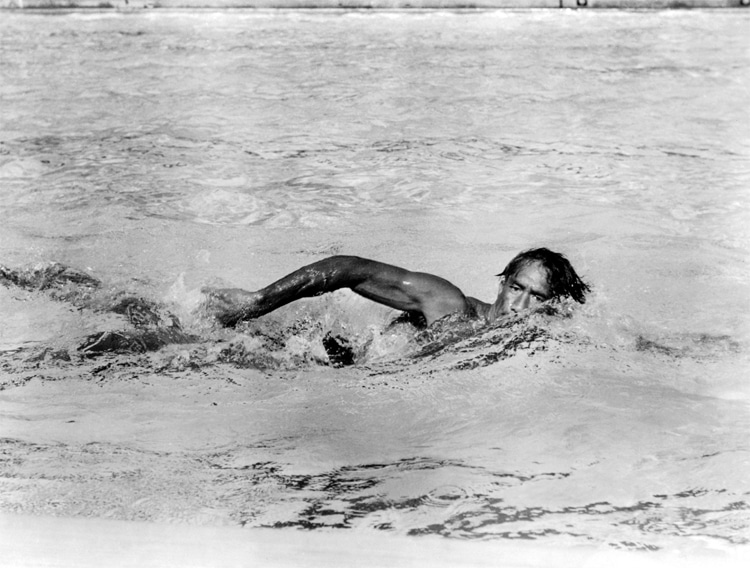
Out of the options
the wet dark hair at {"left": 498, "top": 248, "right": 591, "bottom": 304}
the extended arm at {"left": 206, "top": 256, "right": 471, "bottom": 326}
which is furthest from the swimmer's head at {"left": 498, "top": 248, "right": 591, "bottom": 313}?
the extended arm at {"left": 206, "top": 256, "right": 471, "bottom": 326}

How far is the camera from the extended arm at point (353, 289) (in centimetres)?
414

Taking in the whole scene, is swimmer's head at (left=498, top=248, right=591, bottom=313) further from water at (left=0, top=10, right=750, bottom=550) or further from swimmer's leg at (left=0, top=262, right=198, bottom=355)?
swimmer's leg at (left=0, top=262, right=198, bottom=355)

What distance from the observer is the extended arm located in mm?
4145

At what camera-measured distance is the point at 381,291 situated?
432 cm

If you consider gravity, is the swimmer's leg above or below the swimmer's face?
below

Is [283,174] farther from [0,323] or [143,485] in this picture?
[143,485]

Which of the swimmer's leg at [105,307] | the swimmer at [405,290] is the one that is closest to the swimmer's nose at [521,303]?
the swimmer at [405,290]

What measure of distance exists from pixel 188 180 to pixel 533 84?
4.72 meters

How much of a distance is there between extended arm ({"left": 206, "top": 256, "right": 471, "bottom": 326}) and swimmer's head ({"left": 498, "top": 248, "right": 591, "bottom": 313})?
10.4 inches

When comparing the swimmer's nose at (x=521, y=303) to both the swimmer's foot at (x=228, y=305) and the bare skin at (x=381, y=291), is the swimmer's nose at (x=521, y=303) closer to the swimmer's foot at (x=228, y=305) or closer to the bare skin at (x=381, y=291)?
the bare skin at (x=381, y=291)

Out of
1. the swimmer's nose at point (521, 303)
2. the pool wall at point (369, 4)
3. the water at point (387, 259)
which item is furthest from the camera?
the pool wall at point (369, 4)

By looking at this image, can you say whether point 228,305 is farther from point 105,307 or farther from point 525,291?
point 525,291

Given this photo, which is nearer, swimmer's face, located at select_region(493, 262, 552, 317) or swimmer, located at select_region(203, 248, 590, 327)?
swimmer, located at select_region(203, 248, 590, 327)

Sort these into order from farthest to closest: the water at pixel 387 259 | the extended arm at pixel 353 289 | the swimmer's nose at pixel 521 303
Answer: the swimmer's nose at pixel 521 303 → the extended arm at pixel 353 289 → the water at pixel 387 259
